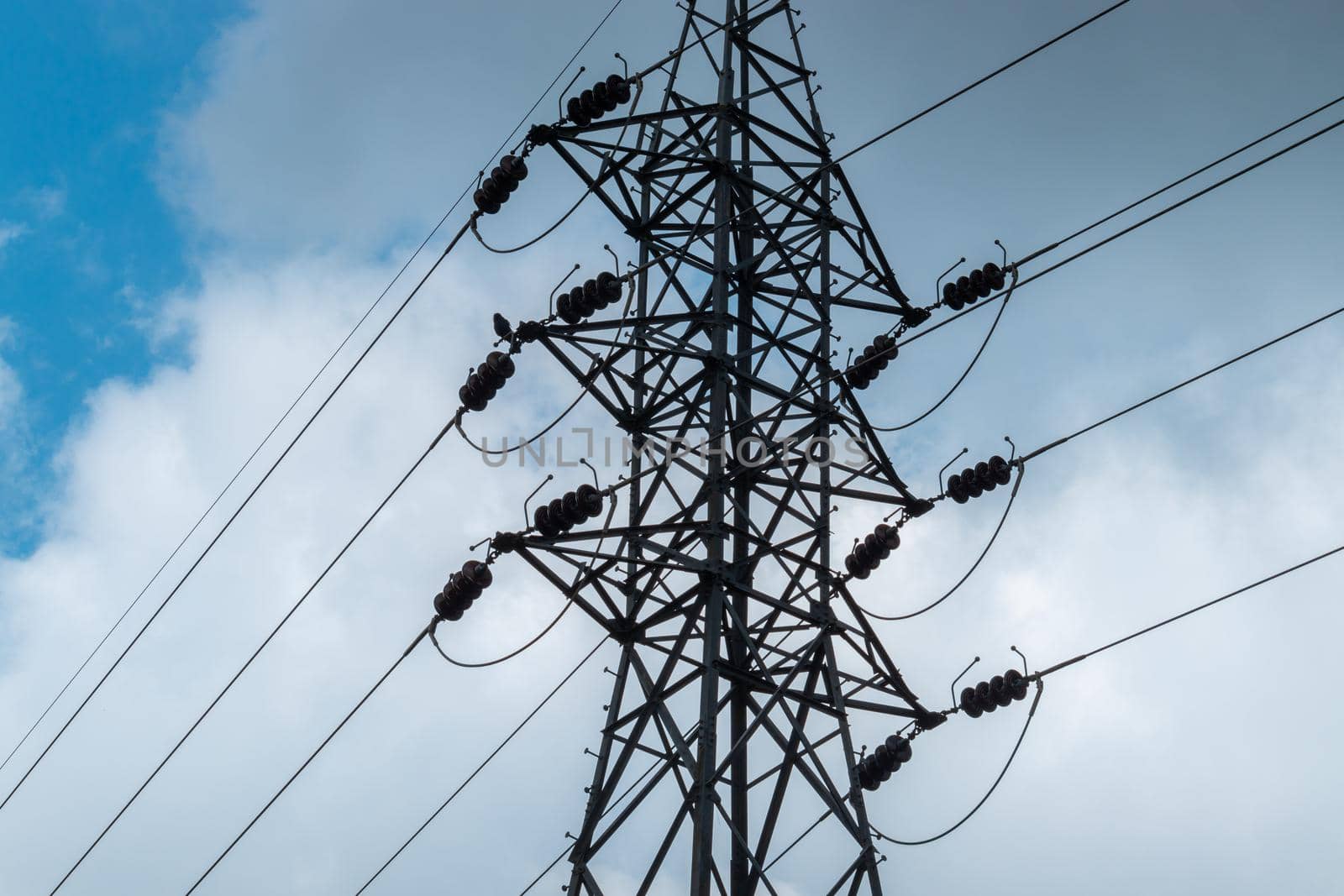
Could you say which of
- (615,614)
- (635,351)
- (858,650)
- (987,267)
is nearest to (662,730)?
(615,614)

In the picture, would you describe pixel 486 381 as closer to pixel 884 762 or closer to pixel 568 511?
pixel 568 511

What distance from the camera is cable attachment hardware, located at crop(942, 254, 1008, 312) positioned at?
66.6 feet

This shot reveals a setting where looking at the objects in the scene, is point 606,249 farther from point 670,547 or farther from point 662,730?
point 662,730

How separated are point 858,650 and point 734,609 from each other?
1.83 m

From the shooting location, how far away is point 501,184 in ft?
71.4

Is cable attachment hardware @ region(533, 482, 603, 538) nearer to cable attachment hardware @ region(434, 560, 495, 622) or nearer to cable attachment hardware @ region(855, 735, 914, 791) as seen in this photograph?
cable attachment hardware @ region(434, 560, 495, 622)

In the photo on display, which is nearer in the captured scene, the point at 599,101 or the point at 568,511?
the point at 568,511

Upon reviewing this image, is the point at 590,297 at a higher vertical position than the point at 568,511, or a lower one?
higher

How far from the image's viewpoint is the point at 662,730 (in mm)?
→ 18016

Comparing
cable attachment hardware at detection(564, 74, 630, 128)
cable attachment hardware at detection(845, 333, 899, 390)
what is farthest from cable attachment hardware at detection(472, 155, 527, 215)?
cable attachment hardware at detection(845, 333, 899, 390)

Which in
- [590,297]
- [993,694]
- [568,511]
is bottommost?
[993,694]

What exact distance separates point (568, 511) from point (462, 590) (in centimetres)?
169

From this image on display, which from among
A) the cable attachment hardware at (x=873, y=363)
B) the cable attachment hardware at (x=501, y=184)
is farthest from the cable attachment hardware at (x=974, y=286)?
the cable attachment hardware at (x=501, y=184)

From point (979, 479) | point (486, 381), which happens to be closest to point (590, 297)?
point (486, 381)
